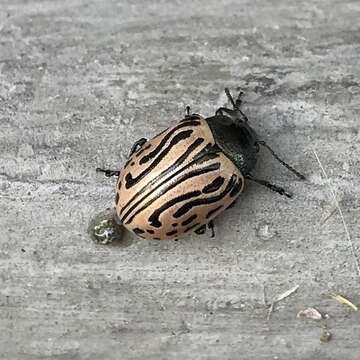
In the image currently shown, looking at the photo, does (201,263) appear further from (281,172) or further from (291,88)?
(291,88)

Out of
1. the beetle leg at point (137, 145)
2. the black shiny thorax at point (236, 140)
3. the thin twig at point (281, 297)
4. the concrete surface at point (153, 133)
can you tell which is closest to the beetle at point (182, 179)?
the black shiny thorax at point (236, 140)

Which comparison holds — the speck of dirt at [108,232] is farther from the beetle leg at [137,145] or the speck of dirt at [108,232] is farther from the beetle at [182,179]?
the beetle leg at [137,145]

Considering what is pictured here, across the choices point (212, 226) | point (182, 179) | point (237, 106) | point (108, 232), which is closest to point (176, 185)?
point (182, 179)

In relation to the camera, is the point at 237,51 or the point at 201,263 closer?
the point at 201,263

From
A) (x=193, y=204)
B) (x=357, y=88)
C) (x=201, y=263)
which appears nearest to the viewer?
(x=193, y=204)

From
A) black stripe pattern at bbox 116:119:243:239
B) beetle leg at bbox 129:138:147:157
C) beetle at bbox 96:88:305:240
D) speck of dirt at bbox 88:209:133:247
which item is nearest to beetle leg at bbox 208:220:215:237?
beetle at bbox 96:88:305:240

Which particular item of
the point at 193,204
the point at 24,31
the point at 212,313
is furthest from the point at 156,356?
the point at 24,31

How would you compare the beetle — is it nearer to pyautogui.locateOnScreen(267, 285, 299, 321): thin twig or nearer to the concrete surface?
the concrete surface
